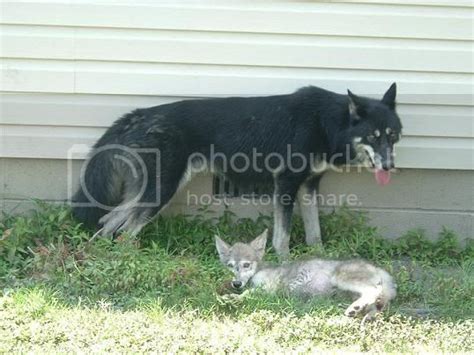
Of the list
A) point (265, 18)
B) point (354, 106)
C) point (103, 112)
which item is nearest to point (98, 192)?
point (103, 112)

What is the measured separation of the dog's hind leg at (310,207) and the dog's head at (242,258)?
36.0 inches

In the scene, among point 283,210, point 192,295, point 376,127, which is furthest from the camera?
point 283,210

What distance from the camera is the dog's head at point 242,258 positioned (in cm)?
531

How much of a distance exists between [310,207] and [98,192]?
1935 mm

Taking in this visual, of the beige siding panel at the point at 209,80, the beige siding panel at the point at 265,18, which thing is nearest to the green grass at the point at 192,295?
the beige siding panel at the point at 209,80

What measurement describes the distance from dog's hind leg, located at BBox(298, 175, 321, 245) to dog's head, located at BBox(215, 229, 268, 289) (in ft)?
3.00

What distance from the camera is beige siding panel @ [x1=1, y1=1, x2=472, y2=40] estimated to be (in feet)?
20.9

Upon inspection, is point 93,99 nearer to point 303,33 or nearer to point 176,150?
point 176,150

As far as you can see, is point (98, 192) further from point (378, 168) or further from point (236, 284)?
point (378, 168)

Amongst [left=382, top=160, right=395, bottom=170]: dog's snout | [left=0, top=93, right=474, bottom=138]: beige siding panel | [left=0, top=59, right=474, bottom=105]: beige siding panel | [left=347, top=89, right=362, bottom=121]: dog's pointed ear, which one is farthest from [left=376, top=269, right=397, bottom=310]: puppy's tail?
[left=0, top=59, right=474, bottom=105]: beige siding panel

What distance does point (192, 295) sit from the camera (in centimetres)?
512

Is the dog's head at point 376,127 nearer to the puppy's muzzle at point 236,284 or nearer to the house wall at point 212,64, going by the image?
the house wall at point 212,64

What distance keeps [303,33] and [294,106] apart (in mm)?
712

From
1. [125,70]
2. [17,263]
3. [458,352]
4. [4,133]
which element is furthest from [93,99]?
[458,352]
